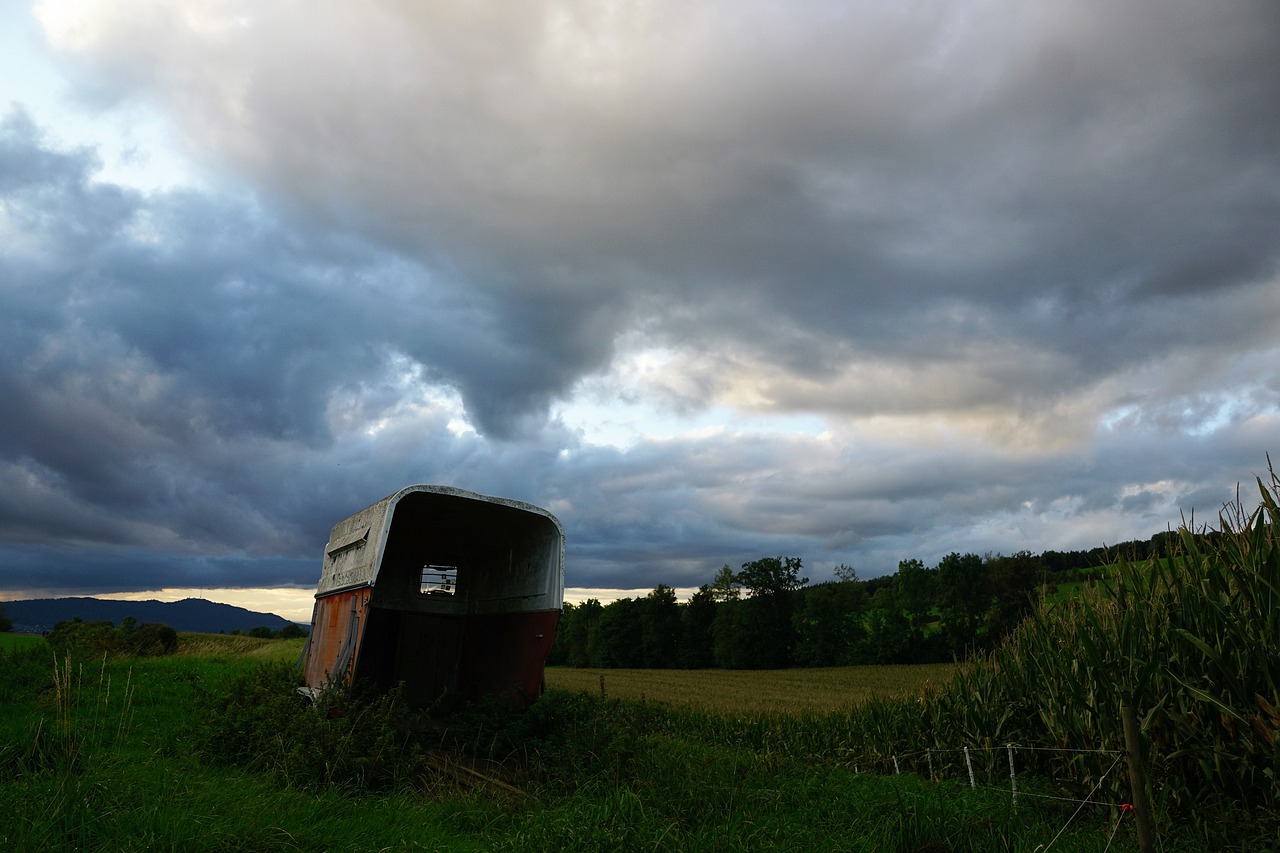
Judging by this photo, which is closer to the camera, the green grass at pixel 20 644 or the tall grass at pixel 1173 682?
the tall grass at pixel 1173 682

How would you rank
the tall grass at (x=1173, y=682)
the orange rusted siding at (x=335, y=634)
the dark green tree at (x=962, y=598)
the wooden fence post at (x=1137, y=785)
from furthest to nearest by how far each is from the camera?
the dark green tree at (x=962, y=598), the orange rusted siding at (x=335, y=634), the tall grass at (x=1173, y=682), the wooden fence post at (x=1137, y=785)

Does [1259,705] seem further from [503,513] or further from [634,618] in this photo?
[634,618]

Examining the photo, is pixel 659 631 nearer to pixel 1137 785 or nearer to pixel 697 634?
pixel 697 634

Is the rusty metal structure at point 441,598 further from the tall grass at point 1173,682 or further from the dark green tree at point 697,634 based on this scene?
the dark green tree at point 697,634

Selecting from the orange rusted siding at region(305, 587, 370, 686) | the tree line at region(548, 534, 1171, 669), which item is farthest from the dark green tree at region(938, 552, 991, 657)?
the orange rusted siding at region(305, 587, 370, 686)

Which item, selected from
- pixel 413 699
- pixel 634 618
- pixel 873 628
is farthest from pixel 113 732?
pixel 634 618

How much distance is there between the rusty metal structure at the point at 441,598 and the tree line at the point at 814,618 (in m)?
35.9

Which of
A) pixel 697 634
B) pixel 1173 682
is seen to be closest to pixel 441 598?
pixel 1173 682

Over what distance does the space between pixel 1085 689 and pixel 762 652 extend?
4632cm

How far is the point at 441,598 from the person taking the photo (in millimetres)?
13586

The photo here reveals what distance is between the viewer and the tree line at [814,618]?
153 ft

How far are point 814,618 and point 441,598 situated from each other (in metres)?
43.1

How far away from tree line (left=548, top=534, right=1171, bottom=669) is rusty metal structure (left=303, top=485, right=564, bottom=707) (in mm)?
35872

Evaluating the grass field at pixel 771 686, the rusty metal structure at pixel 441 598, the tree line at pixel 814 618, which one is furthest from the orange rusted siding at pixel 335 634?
the tree line at pixel 814 618
